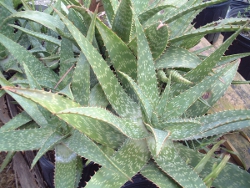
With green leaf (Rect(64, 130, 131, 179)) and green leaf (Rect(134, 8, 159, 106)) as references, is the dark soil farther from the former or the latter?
green leaf (Rect(134, 8, 159, 106))

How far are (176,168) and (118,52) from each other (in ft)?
0.93

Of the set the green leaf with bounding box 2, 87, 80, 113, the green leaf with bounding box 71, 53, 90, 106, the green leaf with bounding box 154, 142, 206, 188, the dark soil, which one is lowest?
the dark soil

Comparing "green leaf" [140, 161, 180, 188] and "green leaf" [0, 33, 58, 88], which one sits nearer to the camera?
"green leaf" [140, 161, 180, 188]

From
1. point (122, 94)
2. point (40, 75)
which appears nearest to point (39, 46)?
point (40, 75)

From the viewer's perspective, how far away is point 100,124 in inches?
22.3

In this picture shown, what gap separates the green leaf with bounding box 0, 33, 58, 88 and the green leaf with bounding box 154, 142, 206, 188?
333mm

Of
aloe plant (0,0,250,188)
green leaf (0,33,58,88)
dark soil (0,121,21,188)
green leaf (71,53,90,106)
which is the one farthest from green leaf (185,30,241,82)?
dark soil (0,121,21,188)

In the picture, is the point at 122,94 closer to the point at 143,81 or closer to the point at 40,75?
the point at 143,81

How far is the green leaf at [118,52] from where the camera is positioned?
0.61 metres

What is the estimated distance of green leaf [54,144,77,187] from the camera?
0.58 metres

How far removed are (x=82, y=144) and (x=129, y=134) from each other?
0.33ft

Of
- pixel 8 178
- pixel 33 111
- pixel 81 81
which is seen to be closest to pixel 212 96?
pixel 81 81

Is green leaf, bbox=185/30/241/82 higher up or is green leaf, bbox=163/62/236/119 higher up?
green leaf, bbox=185/30/241/82

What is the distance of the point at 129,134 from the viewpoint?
0.54m
